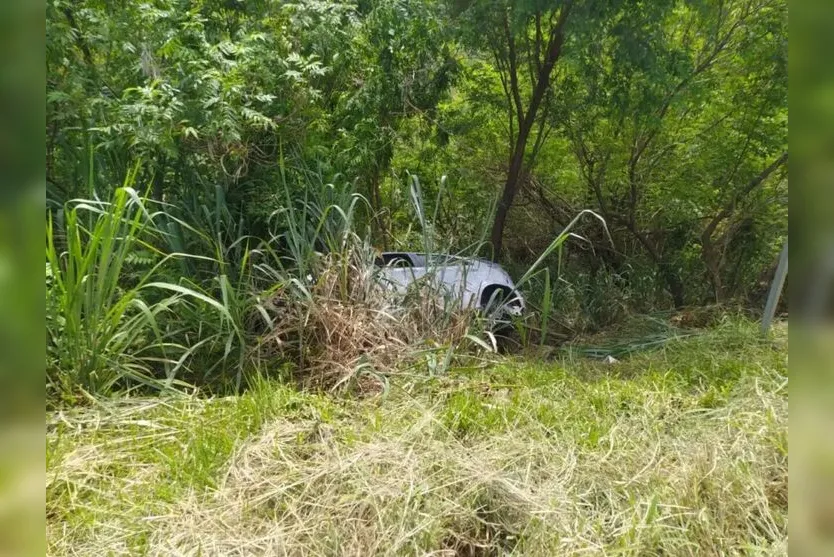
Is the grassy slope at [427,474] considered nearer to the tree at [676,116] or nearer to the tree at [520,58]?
the tree at [676,116]

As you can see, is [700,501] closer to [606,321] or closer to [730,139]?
[606,321]

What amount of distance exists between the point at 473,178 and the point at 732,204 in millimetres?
3018

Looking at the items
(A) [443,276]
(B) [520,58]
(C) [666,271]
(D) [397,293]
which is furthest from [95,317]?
(C) [666,271]

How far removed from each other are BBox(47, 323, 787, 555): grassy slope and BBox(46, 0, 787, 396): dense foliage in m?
0.57

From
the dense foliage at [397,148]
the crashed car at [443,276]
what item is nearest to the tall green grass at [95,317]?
the dense foliage at [397,148]

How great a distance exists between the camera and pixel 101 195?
2873 mm

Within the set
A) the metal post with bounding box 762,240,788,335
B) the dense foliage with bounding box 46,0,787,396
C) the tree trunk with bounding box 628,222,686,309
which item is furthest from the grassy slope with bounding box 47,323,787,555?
the tree trunk with bounding box 628,222,686,309

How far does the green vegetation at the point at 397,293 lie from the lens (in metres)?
1.41

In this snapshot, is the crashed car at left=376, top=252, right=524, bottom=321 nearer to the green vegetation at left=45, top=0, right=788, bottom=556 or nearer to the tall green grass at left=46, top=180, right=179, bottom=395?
the green vegetation at left=45, top=0, right=788, bottom=556

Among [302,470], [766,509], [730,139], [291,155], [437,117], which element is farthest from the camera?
[437,117]

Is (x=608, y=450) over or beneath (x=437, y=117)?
beneath

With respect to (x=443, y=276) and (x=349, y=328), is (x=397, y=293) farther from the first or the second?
(x=349, y=328)
